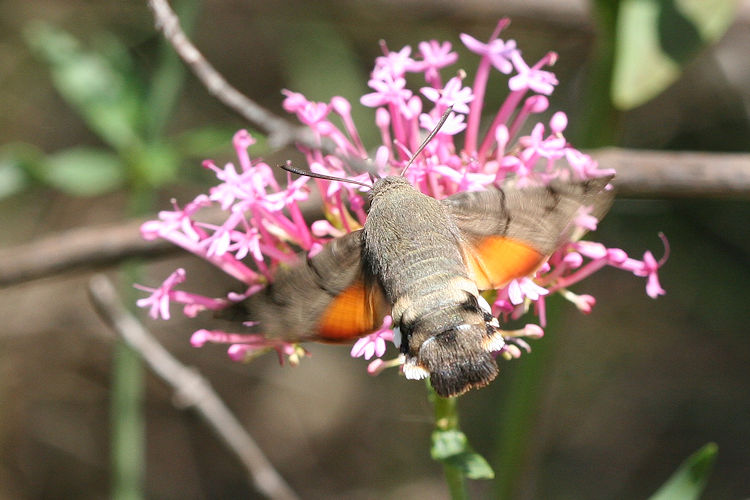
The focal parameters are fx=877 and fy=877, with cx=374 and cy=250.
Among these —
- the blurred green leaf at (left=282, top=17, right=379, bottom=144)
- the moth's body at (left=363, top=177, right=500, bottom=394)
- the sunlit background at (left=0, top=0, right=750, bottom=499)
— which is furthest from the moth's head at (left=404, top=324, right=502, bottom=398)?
the blurred green leaf at (left=282, top=17, right=379, bottom=144)

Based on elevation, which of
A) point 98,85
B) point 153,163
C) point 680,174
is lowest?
point 680,174

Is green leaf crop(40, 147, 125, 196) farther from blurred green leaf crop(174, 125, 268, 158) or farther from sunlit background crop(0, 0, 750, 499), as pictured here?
sunlit background crop(0, 0, 750, 499)

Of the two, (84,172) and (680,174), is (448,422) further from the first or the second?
(84,172)

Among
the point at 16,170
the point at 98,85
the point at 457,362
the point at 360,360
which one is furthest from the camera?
the point at 360,360

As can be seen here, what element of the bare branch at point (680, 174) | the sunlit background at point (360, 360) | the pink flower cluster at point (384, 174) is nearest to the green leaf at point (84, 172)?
the sunlit background at point (360, 360)

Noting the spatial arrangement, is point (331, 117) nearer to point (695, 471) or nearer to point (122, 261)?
point (122, 261)

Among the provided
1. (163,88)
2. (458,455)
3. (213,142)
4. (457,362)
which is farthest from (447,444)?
(163,88)

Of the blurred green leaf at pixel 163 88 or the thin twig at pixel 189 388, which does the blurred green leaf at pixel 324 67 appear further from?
the thin twig at pixel 189 388
